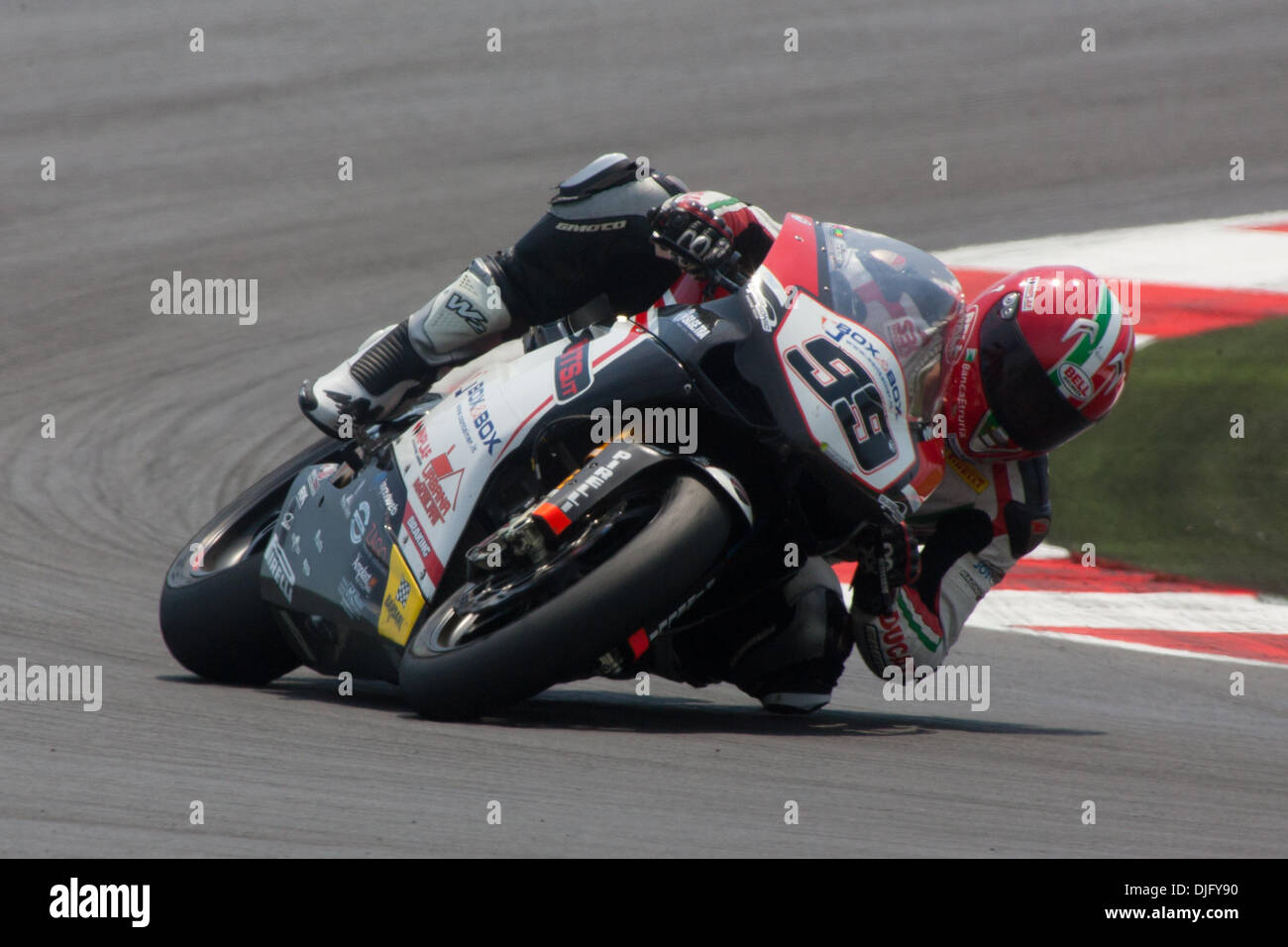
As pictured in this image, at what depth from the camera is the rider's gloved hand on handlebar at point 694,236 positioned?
4410 millimetres

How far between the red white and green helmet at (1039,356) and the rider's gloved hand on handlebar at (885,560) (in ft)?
1.50

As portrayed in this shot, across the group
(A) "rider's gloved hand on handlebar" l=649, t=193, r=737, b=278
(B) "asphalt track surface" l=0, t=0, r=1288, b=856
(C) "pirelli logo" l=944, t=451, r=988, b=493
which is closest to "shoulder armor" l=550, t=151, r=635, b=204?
(A) "rider's gloved hand on handlebar" l=649, t=193, r=737, b=278

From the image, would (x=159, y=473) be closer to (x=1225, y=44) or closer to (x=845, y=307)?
(x=845, y=307)

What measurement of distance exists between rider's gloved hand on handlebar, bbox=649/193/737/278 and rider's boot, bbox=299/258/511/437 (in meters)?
0.58

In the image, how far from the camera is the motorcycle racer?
4.59 m

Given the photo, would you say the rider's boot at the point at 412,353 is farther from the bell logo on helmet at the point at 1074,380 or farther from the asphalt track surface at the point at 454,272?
the bell logo on helmet at the point at 1074,380

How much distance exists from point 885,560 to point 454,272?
6476 millimetres

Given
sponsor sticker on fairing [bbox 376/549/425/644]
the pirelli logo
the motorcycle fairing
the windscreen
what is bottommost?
sponsor sticker on fairing [bbox 376/549/425/644]

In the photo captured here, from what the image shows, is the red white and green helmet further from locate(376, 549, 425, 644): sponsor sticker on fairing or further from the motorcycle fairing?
locate(376, 549, 425, 644): sponsor sticker on fairing

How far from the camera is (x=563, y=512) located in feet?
13.1

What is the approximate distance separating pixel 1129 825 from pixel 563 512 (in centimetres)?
138

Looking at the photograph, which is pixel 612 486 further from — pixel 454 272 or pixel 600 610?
pixel 454 272

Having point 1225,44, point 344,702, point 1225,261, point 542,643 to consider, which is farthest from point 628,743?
point 1225,44

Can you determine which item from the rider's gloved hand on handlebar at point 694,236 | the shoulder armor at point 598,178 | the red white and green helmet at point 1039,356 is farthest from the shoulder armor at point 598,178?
the red white and green helmet at point 1039,356
